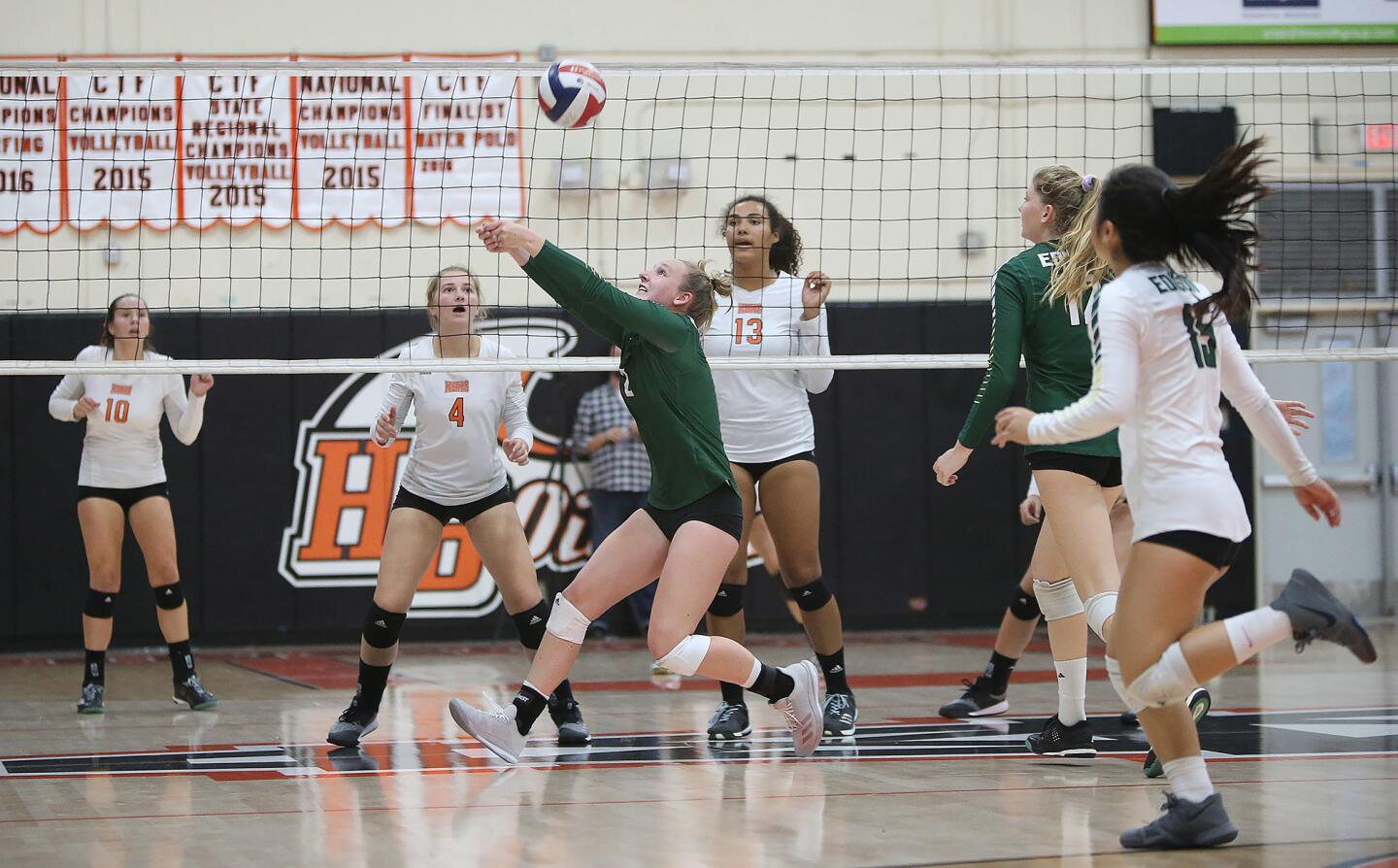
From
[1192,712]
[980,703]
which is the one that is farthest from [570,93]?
[1192,712]

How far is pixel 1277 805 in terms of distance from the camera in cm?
431

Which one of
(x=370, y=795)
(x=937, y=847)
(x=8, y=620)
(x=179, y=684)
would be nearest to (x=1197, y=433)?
(x=937, y=847)

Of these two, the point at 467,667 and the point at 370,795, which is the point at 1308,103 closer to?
the point at 467,667

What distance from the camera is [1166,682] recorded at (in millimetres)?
3637

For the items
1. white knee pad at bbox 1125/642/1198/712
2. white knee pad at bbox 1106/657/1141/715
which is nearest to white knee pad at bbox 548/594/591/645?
white knee pad at bbox 1106/657/1141/715

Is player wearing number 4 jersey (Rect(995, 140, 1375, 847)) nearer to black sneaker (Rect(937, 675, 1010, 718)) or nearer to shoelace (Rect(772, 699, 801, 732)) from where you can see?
shoelace (Rect(772, 699, 801, 732))

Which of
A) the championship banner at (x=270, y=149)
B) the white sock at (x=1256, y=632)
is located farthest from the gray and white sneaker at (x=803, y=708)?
the championship banner at (x=270, y=149)

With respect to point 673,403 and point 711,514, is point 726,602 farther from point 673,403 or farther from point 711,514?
point 673,403

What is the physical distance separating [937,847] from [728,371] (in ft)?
9.15

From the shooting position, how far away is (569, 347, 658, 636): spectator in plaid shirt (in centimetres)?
1066

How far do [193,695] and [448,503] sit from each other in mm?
2316

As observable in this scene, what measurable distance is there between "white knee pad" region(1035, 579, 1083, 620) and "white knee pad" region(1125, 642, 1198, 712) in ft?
5.49

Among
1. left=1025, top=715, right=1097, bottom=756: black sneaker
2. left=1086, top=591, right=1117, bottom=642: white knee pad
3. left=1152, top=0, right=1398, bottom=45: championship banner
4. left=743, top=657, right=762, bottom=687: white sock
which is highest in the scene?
left=1152, top=0, right=1398, bottom=45: championship banner

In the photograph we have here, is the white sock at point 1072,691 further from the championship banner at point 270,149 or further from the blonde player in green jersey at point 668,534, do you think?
the championship banner at point 270,149
